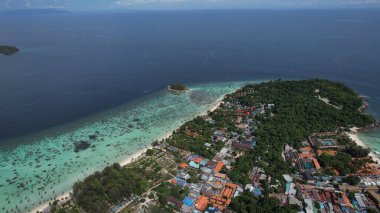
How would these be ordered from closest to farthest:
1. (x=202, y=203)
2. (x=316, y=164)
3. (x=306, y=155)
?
(x=202, y=203) < (x=316, y=164) < (x=306, y=155)

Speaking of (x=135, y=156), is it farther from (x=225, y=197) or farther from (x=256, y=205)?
(x=256, y=205)

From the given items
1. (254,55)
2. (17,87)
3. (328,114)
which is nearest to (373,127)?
(328,114)

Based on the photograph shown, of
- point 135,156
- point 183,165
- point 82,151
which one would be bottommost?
point 82,151

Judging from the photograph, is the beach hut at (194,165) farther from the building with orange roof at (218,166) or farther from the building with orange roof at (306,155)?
the building with orange roof at (306,155)

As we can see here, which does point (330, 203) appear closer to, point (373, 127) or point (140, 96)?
point (373, 127)

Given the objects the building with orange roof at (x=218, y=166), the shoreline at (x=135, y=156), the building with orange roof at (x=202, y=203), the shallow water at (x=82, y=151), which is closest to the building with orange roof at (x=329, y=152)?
the building with orange roof at (x=218, y=166)

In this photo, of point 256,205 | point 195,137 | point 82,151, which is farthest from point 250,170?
point 82,151

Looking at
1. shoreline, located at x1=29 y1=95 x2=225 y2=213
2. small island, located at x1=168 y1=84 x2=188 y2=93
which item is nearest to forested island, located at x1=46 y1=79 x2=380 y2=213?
shoreline, located at x1=29 y1=95 x2=225 y2=213

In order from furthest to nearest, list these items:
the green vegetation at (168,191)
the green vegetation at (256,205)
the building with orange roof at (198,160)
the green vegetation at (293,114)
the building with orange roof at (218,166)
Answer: the green vegetation at (293,114), the building with orange roof at (198,160), the building with orange roof at (218,166), the green vegetation at (168,191), the green vegetation at (256,205)
